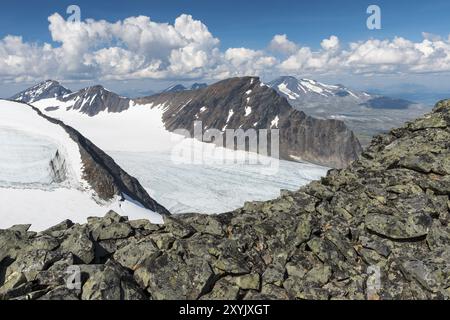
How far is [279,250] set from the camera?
18.9m

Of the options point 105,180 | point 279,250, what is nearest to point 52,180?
point 105,180

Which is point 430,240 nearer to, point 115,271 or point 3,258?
point 115,271

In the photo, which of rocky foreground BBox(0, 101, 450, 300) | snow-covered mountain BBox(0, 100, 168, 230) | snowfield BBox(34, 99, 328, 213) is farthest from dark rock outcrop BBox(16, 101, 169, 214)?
rocky foreground BBox(0, 101, 450, 300)

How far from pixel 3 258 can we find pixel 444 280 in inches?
780

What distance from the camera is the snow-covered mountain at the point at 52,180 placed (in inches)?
2520

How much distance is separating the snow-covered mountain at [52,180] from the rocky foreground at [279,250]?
145ft

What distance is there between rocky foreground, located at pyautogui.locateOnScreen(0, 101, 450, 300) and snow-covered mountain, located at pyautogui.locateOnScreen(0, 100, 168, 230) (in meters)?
44.2

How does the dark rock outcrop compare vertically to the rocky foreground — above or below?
below

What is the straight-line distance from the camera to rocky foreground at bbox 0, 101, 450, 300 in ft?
52.1

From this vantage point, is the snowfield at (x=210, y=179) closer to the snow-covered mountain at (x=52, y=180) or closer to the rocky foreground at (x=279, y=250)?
the snow-covered mountain at (x=52, y=180)

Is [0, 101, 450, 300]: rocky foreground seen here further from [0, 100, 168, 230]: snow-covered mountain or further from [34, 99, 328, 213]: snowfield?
[34, 99, 328, 213]: snowfield

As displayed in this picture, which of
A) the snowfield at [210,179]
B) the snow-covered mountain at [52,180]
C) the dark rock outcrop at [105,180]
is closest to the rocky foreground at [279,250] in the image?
the snow-covered mountain at [52,180]

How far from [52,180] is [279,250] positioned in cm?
6879

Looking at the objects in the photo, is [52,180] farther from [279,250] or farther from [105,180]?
[279,250]
